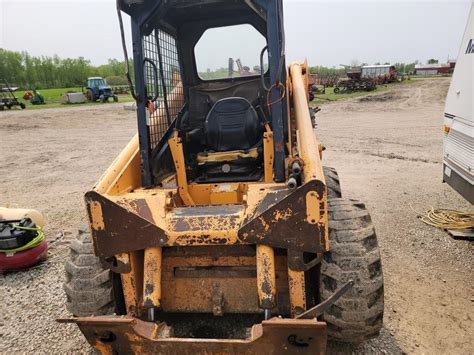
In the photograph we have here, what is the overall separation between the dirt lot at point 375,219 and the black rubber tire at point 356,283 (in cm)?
43

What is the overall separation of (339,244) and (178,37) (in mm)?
2551

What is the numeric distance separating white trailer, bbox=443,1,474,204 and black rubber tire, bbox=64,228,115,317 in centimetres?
368

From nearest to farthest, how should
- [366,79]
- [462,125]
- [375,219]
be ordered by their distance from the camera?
1. [462,125]
2. [375,219]
3. [366,79]

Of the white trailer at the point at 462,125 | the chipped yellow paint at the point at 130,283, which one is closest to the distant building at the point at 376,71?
the white trailer at the point at 462,125

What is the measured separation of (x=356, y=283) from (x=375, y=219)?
3161 millimetres

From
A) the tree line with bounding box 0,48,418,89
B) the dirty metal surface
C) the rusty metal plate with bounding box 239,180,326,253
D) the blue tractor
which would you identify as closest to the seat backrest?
the dirty metal surface

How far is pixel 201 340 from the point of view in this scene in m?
2.32

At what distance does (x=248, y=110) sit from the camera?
3670 millimetres

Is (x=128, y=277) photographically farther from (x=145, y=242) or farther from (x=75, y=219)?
(x=75, y=219)

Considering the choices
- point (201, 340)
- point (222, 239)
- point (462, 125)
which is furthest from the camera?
point (462, 125)

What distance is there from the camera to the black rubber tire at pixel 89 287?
2846 mm

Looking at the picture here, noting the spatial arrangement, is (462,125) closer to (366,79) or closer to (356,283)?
(356,283)

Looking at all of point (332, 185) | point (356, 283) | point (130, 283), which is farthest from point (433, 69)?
point (130, 283)

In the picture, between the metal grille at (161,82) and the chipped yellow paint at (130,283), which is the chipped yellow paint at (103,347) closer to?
the chipped yellow paint at (130,283)
